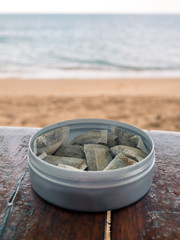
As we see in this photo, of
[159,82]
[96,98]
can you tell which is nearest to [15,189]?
[96,98]

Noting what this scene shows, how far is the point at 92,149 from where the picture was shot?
784mm

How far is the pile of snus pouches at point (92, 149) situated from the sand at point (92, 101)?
3001mm

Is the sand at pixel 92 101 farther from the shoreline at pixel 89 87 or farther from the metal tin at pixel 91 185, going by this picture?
the metal tin at pixel 91 185

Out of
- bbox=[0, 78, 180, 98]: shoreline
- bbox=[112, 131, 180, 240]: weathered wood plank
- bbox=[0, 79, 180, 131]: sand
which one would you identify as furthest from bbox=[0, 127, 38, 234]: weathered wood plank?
bbox=[0, 78, 180, 98]: shoreline

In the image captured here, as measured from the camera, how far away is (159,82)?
22.3ft

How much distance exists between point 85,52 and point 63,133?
40.1ft

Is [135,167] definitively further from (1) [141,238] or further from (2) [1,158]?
(2) [1,158]

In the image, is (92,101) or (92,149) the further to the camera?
(92,101)

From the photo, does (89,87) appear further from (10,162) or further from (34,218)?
(34,218)

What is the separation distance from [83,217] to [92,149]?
0.23 metres

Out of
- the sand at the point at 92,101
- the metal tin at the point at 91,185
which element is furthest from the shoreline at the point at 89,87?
the metal tin at the point at 91,185

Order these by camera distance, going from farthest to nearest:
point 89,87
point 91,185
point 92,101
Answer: point 89,87 → point 92,101 → point 91,185

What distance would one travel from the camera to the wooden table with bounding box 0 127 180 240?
56 centimetres

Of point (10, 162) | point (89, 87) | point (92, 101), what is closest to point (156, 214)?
point (10, 162)
